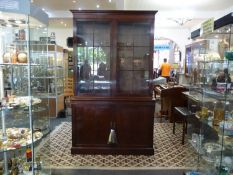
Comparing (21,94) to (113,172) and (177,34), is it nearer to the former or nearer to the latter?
(113,172)

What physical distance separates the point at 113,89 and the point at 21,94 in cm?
173

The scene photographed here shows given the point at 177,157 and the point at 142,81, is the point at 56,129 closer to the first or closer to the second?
the point at 142,81

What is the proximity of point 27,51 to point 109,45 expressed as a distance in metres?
1.92

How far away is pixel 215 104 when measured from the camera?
2775 millimetres

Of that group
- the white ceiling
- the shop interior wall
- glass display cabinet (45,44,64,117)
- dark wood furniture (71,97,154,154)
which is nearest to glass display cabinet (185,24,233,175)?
dark wood furniture (71,97,154,154)

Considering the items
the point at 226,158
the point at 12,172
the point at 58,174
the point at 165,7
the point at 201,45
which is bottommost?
the point at 58,174

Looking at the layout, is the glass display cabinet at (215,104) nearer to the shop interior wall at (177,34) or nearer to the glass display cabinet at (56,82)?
the glass display cabinet at (56,82)

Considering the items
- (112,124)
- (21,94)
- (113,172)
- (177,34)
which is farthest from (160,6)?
(21,94)

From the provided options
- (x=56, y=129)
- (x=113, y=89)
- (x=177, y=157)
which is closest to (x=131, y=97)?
(x=113, y=89)

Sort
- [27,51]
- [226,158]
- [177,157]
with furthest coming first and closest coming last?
[177,157]
[226,158]
[27,51]

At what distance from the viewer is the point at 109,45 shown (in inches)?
161

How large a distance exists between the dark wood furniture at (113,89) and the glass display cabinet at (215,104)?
3.41ft

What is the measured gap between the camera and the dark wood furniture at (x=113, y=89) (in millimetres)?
4066

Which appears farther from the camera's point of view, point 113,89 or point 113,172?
point 113,89
